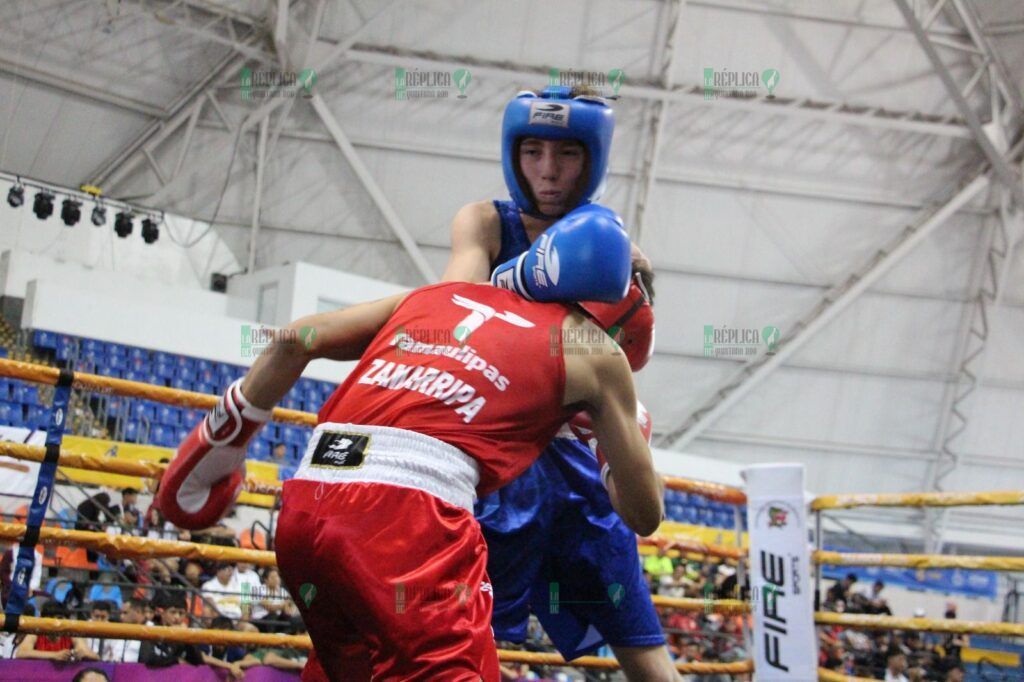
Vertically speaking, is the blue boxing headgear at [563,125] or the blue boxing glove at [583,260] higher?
the blue boxing headgear at [563,125]

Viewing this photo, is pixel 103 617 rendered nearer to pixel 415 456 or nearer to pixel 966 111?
pixel 415 456

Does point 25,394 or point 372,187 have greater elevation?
point 372,187

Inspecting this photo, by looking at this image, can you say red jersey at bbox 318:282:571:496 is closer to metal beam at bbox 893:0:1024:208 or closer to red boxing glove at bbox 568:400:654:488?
red boxing glove at bbox 568:400:654:488

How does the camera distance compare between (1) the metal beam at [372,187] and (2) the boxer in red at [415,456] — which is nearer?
(2) the boxer in red at [415,456]

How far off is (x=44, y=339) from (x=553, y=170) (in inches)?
418

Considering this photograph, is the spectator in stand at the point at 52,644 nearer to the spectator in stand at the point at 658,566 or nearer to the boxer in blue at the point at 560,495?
the boxer in blue at the point at 560,495

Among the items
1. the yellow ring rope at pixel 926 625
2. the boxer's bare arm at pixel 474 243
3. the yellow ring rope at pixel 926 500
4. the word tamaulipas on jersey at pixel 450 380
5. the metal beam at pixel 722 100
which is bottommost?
the yellow ring rope at pixel 926 625

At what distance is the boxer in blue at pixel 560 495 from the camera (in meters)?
2.35

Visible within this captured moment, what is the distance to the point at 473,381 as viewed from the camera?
180cm

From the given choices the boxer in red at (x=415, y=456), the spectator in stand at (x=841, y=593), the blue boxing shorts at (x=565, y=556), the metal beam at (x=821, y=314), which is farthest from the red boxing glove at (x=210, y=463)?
the metal beam at (x=821, y=314)

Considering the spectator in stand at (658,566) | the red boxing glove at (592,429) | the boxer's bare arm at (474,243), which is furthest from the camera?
the spectator in stand at (658,566)

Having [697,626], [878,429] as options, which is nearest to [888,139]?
[878,429]

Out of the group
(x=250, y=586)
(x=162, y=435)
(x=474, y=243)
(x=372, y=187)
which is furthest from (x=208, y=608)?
(x=372, y=187)

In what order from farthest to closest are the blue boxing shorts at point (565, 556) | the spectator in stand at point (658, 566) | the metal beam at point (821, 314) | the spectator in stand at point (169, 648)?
the metal beam at point (821, 314) → the spectator in stand at point (658, 566) → the spectator in stand at point (169, 648) → the blue boxing shorts at point (565, 556)
